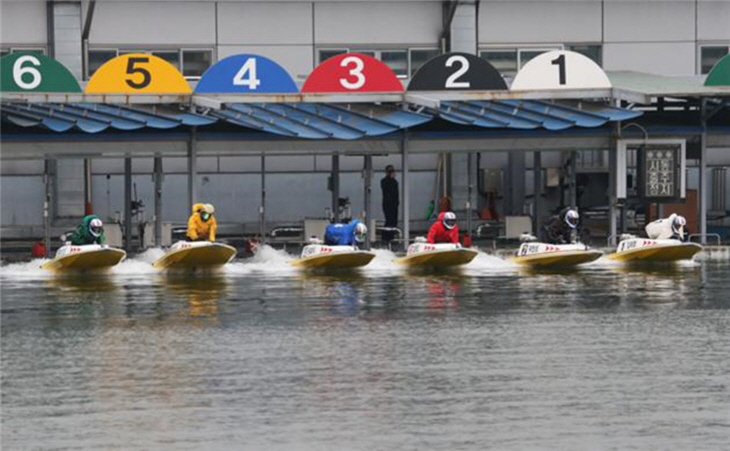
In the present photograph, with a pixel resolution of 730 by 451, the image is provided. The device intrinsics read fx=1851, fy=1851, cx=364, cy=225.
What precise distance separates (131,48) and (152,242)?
28.1ft

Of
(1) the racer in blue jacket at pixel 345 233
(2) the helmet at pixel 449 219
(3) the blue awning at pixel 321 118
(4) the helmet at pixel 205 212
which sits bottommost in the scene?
(1) the racer in blue jacket at pixel 345 233

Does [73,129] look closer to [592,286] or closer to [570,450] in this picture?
[592,286]

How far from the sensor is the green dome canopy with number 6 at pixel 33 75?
156 ft

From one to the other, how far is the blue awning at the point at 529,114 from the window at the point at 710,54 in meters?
11.6

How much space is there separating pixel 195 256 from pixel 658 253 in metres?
11.2

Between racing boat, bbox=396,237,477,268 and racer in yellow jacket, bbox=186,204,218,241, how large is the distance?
15.8ft

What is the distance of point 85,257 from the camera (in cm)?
4328

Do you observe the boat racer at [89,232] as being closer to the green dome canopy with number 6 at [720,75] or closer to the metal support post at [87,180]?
the metal support post at [87,180]

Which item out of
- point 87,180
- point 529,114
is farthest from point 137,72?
point 529,114

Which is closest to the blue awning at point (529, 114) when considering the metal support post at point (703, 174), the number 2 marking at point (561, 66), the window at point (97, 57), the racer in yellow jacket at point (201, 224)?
the number 2 marking at point (561, 66)

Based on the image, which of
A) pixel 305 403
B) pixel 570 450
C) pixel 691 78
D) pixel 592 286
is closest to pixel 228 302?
pixel 592 286

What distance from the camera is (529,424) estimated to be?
70.7 feet

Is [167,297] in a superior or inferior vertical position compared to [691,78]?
inferior

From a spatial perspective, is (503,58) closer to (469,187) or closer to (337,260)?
(469,187)
